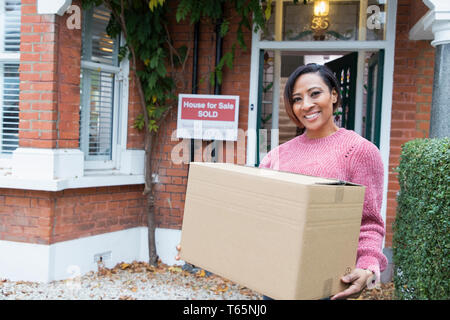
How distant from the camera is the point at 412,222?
3.07 m

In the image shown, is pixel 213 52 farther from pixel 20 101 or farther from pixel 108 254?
pixel 108 254

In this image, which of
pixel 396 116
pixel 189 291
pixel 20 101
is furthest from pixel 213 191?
pixel 396 116

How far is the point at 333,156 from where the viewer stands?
1534mm

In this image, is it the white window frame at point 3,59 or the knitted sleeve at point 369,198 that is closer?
the knitted sleeve at point 369,198

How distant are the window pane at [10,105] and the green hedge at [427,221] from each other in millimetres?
→ 3595

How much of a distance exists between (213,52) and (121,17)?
3.32 ft

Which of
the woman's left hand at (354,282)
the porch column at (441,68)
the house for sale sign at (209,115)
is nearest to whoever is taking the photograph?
the woman's left hand at (354,282)

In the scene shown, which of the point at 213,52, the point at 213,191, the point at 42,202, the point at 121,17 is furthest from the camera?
the point at 213,52

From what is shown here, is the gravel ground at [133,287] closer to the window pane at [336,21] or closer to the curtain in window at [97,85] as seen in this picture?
the curtain in window at [97,85]

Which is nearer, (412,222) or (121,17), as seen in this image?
(412,222)

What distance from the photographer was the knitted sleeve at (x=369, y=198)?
1.47 meters

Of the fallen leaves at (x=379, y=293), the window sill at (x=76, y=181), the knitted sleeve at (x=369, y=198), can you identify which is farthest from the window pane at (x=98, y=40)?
the knitted sleeve at (x=369, y=198)

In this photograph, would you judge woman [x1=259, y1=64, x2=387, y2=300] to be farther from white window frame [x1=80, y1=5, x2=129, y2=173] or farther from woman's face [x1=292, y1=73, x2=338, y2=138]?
white window frame [x1=80, y1=5, x2=129, y2=173]

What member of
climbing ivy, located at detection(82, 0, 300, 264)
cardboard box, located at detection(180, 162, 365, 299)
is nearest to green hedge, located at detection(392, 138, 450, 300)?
cardboard box, located at detection(180, 162, 365, 299)
